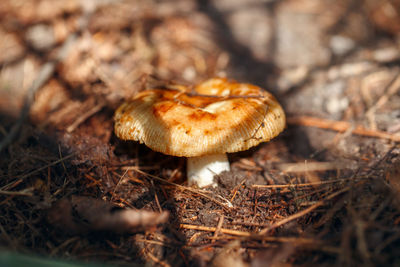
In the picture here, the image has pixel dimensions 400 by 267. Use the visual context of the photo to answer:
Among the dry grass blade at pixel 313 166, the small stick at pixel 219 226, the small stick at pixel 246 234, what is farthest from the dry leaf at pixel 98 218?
the dry grass blade at pixel 313 166

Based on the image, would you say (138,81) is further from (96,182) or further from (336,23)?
(336,23)

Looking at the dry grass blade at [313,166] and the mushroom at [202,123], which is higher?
the mushroom at [202,123]

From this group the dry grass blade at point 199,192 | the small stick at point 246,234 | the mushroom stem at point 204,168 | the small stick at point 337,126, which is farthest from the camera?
Result: the small stick at point 337,126

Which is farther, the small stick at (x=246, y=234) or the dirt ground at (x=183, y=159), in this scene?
the dirt ground at (x=183, y=159)

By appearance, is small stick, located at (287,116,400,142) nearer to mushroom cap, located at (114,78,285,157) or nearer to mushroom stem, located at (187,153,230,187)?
mushroom cap, located at (114,78,285,157)

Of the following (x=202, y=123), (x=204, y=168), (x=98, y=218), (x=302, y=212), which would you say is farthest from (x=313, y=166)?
(x=98, y=218)

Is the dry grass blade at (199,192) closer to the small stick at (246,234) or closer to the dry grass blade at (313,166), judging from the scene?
the small stick at (246,234)

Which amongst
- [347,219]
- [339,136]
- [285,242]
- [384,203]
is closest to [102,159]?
[285,242]
